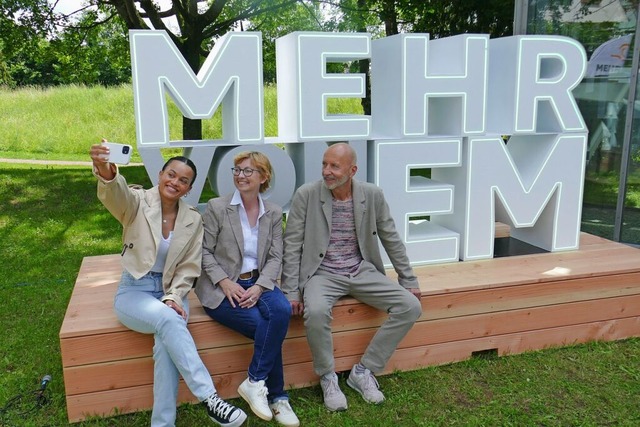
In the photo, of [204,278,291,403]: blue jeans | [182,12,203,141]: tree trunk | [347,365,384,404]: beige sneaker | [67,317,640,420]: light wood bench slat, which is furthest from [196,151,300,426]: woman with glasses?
[182,12,203,141]: tree trunk

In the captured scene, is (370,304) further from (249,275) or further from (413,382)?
(249,275)

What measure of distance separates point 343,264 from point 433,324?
735 millimetres

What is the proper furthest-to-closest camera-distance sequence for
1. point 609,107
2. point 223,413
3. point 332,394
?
point 609,107, point 332,394, point 223,413

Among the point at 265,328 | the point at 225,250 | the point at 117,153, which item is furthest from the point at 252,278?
the point at 117,153

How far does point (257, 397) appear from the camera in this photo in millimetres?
3053

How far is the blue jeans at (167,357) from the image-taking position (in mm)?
2863

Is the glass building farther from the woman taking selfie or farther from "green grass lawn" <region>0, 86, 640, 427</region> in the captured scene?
the woman taking selfie

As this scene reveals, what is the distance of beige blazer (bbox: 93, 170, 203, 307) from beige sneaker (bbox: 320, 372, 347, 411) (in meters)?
0.97

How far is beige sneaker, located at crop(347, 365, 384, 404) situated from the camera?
335 centimetres

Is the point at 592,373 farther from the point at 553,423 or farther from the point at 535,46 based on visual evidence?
the point at 535,46

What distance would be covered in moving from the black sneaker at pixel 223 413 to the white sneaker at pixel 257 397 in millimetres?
184

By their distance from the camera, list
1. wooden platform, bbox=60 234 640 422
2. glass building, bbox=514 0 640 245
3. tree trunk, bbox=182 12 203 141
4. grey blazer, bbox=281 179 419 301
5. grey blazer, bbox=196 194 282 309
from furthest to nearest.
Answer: tree trunk, bbox=182 12 203 141
glass building, bbox=514 0 640 245
grey blazer, bbox=281 179 419 301
grey blazer, bbox=196 194 282 309
wooden platform, bbox=60 234 640 422

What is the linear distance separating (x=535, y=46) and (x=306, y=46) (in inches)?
69.3

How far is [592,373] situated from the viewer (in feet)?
12.2
